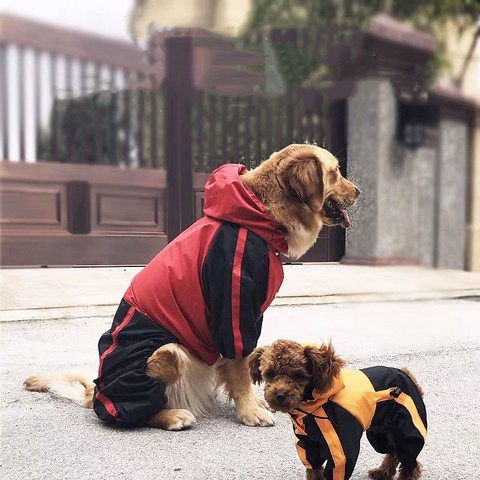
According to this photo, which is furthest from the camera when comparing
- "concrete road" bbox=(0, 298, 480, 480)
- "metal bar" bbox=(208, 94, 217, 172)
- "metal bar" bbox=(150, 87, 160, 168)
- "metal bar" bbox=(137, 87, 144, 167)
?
"metal bar" bbox=(137, 87, 144, 167)

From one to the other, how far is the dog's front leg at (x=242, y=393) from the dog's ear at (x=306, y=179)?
68cm

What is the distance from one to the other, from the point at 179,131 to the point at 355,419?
177 cm

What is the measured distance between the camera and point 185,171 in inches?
113

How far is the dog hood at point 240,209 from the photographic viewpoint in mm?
2180

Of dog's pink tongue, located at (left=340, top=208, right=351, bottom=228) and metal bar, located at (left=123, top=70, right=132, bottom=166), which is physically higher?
metal bar, located at (left=123, top=70, right=132, bottom=166)

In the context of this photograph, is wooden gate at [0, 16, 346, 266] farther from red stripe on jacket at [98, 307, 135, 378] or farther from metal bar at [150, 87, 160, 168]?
red stripe on jacket at [98, 307, 135, 378]

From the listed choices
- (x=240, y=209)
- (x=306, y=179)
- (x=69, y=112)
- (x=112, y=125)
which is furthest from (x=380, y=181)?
(x=69, y=112)

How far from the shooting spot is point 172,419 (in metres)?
2.22

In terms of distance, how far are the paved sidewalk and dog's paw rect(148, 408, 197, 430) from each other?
2.56 feet

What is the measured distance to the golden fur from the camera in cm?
222

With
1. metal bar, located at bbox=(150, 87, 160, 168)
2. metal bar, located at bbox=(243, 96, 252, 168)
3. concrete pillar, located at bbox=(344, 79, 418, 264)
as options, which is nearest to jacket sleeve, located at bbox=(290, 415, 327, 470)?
concrete pillar, located at bbox=(344, 79, 418, 264)

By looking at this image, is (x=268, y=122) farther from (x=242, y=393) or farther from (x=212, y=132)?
(x=242, y=393)

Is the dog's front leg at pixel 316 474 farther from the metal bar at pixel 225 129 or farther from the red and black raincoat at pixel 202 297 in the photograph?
the metal bar at pixel 225 129

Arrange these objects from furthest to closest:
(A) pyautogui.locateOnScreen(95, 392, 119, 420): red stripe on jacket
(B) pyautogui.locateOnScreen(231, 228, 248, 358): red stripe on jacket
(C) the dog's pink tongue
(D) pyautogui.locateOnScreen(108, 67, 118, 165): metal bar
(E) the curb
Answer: (D) pyautogui.locateOnScreen(108, 67, 118, 165): metal bar < (E) the curb < (C) the dog's pink tongue < (A) pyautogui.locateOnScreen(95, 392, 119, 420): red stripe on jacket < (B) pyautogui.locateOnScreen(231, 228, 248, 358): red stripe on jacket
